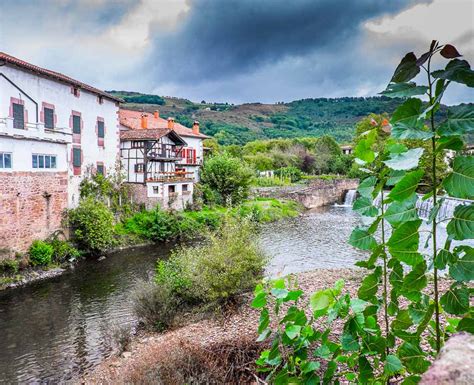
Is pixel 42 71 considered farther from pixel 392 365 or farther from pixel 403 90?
pixel 392 365

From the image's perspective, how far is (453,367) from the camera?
1.12 meters

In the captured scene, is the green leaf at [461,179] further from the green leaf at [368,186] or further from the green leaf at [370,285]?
the green leaf at [370,285]

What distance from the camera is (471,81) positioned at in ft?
4.58

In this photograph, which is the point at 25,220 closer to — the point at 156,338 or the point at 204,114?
the point at 156,338

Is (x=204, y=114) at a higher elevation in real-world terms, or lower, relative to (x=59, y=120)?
higher

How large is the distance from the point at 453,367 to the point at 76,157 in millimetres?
24247

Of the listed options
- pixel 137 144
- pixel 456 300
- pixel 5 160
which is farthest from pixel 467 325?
pixel 137 144

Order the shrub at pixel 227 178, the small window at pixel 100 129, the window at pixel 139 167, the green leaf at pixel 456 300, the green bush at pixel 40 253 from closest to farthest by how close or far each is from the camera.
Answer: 1. the green leaf at pixel 456 300
2. the green bush at pixel 40 253
3. the small window at pixel 100 129
4. the window at pixel 139 167
5. the shrub at pixel 227 178

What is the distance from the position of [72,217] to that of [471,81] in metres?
20.6

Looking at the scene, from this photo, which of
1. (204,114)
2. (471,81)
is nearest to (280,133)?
(204,114)

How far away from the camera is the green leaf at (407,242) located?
4.87ft

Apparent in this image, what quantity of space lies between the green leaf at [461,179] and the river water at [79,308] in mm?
2481

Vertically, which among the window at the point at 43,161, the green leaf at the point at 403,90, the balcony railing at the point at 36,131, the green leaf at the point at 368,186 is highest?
the balcony railing at the point at 36,131

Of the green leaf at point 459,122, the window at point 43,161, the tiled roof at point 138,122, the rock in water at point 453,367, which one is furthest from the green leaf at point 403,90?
the tiled roof at point 138,122
